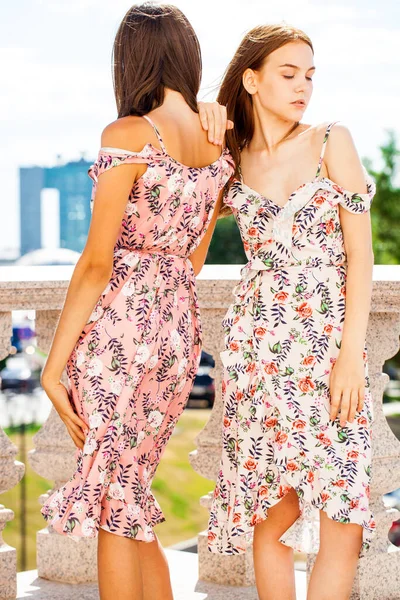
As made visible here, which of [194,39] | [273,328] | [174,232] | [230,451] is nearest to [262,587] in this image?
[230,451]

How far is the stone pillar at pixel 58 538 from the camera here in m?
4.08

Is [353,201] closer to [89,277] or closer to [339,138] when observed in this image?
[339,138]

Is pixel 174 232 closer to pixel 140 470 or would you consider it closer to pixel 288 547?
pixel 140 470

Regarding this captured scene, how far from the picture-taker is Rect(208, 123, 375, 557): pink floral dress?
3.04 metres

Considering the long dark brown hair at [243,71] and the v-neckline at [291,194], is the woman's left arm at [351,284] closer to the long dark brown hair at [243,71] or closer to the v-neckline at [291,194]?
the v-neckline at [291,194]

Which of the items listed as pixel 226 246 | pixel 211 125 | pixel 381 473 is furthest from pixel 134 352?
pixel 226 246

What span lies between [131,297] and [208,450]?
123 centimetres

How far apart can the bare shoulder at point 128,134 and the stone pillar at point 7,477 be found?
1189 mm

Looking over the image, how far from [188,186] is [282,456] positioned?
3.06ft

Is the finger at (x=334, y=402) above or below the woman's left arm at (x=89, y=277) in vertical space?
below

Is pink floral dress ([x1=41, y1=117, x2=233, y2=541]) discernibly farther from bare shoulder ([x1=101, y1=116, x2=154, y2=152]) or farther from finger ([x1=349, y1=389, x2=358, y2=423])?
finger ([x1=349, y1=389, x2=358, y2=423])

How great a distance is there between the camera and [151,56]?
2986 millimetres

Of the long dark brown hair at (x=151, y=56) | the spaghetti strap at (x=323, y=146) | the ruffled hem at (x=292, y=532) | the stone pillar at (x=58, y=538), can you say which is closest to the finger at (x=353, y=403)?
the ruffled hem at (x=292, y=532)

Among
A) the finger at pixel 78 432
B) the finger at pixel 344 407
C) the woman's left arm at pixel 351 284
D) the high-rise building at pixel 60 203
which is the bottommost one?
the high-rise building at pixel 60 203
